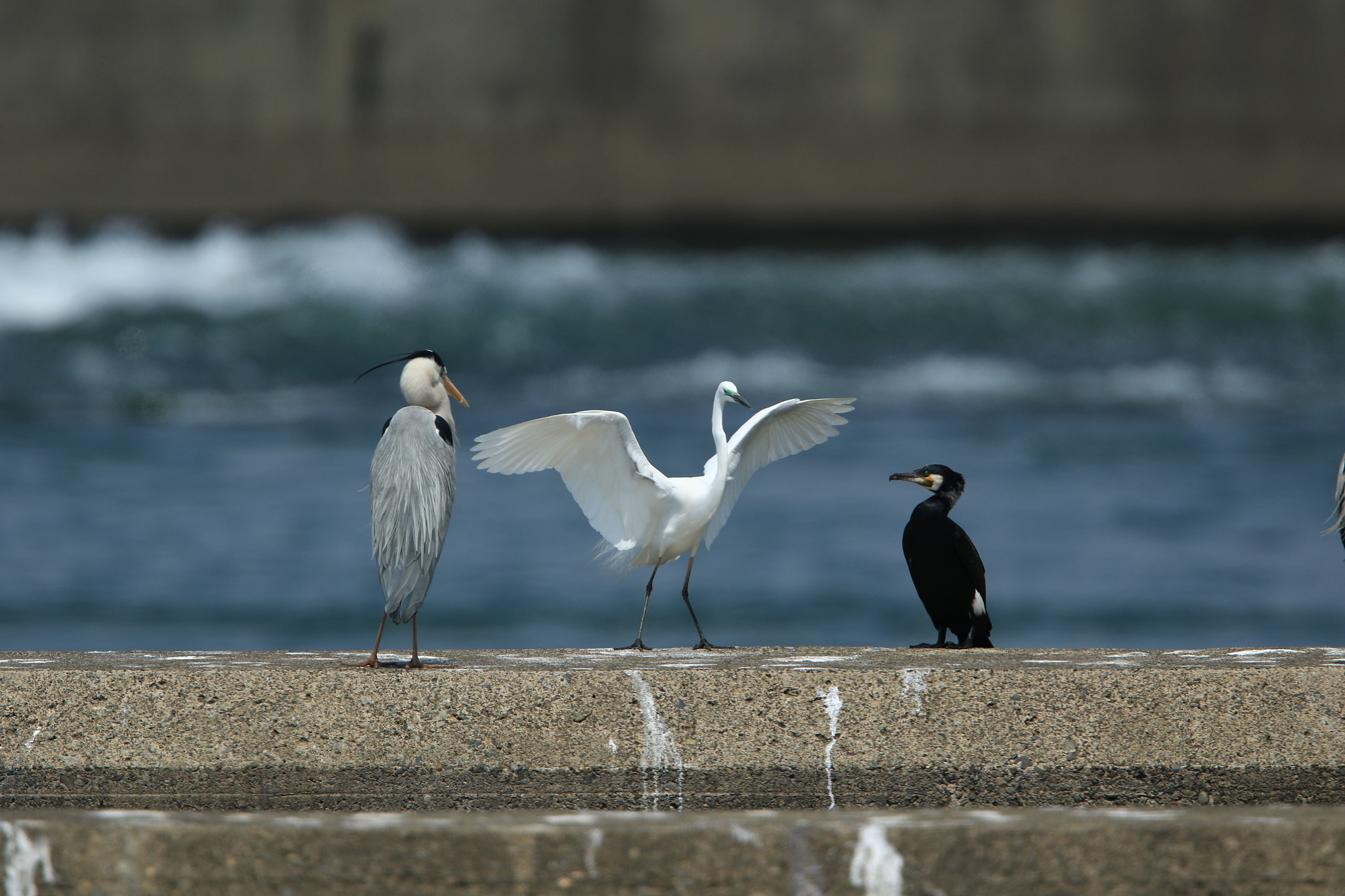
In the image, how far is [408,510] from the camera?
4355mm

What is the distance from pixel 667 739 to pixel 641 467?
1393 mm

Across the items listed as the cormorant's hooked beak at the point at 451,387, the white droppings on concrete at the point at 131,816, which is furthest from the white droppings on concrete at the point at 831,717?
the white droppings on concrete at the point at 131,816

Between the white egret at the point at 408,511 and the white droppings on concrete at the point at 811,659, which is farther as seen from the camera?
the white droppings on concrete at the point at 811,659

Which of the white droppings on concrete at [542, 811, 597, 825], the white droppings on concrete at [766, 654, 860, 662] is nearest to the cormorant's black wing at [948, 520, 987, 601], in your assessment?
the white droppings on concrete at [766, 654, 860, 662]

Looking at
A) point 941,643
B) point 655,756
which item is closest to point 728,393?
point 941,643

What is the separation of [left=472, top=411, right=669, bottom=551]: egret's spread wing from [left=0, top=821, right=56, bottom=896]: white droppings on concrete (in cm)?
220

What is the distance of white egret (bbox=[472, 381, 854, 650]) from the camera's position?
508cm

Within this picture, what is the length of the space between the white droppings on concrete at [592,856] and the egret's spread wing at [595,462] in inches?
80.4

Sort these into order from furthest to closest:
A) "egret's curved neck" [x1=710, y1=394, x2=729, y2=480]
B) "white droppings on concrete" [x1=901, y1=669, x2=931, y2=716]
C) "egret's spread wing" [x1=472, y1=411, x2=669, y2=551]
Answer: "egret's curved neck" [x1=710, y1=394, x2=729, y2=480], "egret's spread wing" [x1=472, y1=411, x2=669, y2=551], "white droppings on concrete" [x1=901, y1=669, x2=931, y2=716]

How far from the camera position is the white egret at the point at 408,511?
4.35 meters

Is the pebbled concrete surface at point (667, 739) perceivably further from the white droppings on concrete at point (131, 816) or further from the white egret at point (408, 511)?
the white droppings on concrete at point (131, 816)

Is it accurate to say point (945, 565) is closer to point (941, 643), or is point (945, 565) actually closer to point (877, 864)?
point (941, 643)

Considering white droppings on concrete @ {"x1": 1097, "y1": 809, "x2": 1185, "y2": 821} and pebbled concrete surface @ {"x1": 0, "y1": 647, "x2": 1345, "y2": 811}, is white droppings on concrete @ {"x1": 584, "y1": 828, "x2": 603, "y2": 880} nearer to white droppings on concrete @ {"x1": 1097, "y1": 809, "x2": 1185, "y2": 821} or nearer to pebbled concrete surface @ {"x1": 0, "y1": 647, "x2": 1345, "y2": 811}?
pebbled concrete surface @ {"x1": 0, "y1": 647, "x2": 1345, "y2": 811}

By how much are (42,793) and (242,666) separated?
680mm
